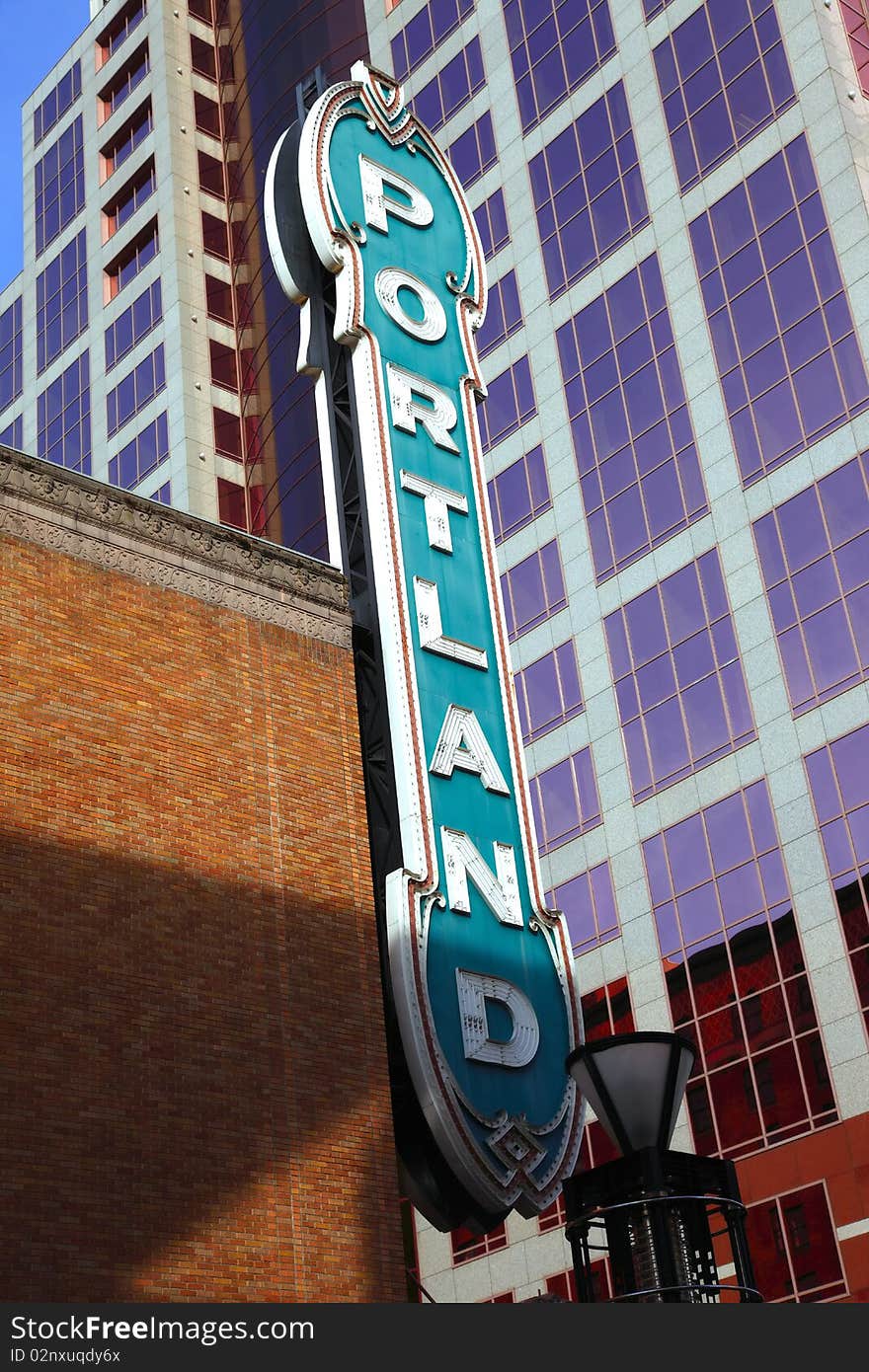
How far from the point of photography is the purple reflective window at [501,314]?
5606 centimetres

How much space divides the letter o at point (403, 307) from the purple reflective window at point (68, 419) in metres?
42.1

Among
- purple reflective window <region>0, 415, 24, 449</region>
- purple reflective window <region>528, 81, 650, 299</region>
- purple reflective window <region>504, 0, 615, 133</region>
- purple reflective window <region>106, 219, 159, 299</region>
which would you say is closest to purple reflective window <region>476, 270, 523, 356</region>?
purple reflective window <region>528, 81, 650, 299</region>

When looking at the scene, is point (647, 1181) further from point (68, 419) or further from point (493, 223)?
point (68, 419)

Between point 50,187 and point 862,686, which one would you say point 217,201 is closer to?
point 50,187

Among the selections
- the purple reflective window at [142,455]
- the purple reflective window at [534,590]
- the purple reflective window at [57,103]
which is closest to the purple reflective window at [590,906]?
the purple reflective window at [534,590]

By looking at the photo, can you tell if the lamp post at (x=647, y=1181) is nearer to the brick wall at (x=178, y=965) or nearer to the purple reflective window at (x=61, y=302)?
the brick wall at (x=178, y=965)

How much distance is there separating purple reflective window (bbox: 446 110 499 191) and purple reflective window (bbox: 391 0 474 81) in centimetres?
422

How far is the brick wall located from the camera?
1758 centimetres

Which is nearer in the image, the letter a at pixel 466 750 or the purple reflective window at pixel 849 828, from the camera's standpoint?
the letter a at pixel 466 750

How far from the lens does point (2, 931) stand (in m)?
17.9

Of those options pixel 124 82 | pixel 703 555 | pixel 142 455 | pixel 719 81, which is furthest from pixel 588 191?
pixel 124 82

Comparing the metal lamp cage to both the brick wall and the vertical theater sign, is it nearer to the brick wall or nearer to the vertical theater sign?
the brick wall

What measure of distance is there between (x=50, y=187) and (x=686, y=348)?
35796 mm

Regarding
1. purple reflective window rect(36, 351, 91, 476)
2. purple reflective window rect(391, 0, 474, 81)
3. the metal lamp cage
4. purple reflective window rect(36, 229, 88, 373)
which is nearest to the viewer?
the metal lamp cage
